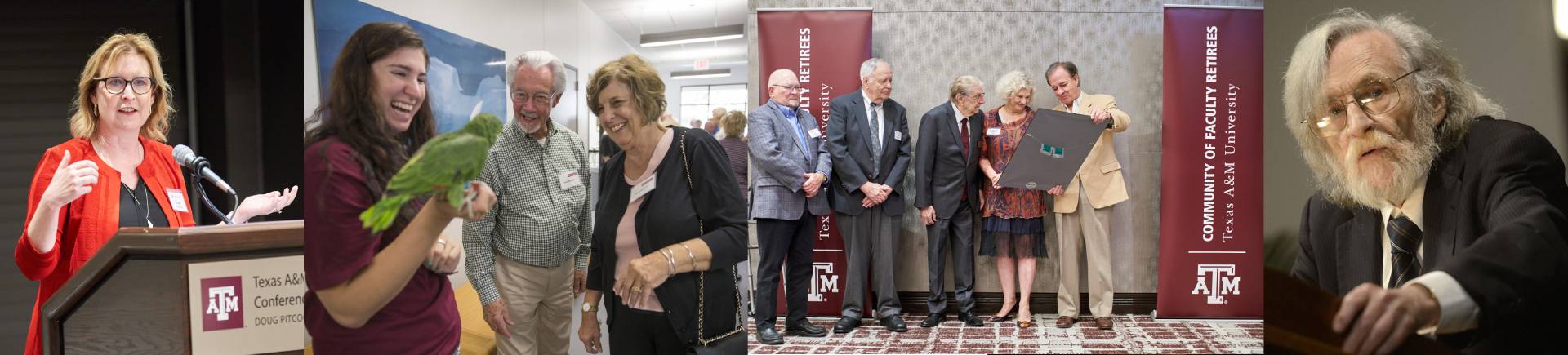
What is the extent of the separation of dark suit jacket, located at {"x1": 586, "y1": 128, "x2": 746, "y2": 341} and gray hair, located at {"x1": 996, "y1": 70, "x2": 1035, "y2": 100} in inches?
59.7

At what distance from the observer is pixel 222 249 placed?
2143 mm

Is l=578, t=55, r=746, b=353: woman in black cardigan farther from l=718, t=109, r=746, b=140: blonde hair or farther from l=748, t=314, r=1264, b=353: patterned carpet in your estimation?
l=748, t=314, r=1264, b=353: patterned carpet

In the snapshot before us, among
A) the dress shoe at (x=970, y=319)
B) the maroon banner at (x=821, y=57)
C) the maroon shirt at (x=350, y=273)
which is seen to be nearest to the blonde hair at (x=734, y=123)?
the maroon shirt at (x=350, y=273)

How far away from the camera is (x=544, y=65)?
4.50 ft

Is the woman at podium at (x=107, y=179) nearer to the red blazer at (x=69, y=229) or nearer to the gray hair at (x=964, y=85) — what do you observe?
the red blazer at (x=69, y=229)

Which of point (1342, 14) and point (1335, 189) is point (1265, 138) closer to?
point (1335, 189)

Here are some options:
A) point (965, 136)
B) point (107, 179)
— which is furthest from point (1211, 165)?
point (107, 179)

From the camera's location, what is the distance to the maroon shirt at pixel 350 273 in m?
1.40

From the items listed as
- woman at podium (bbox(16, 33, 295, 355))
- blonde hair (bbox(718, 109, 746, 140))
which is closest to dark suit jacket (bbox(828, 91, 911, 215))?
blonde hair (bbox(718, 109, 746, 140))

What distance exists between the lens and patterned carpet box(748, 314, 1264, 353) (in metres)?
2.57

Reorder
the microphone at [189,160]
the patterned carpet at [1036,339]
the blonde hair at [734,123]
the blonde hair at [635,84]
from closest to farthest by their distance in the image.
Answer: the blonde hair at [635,84] → the blonde hair at [734,123] → the patterned carpet at [1036,339] → the microphone at [189,160]

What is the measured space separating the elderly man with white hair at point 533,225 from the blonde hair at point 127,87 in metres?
2.44

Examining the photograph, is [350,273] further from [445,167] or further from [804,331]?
[804,331]

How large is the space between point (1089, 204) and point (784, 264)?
3.63ft
